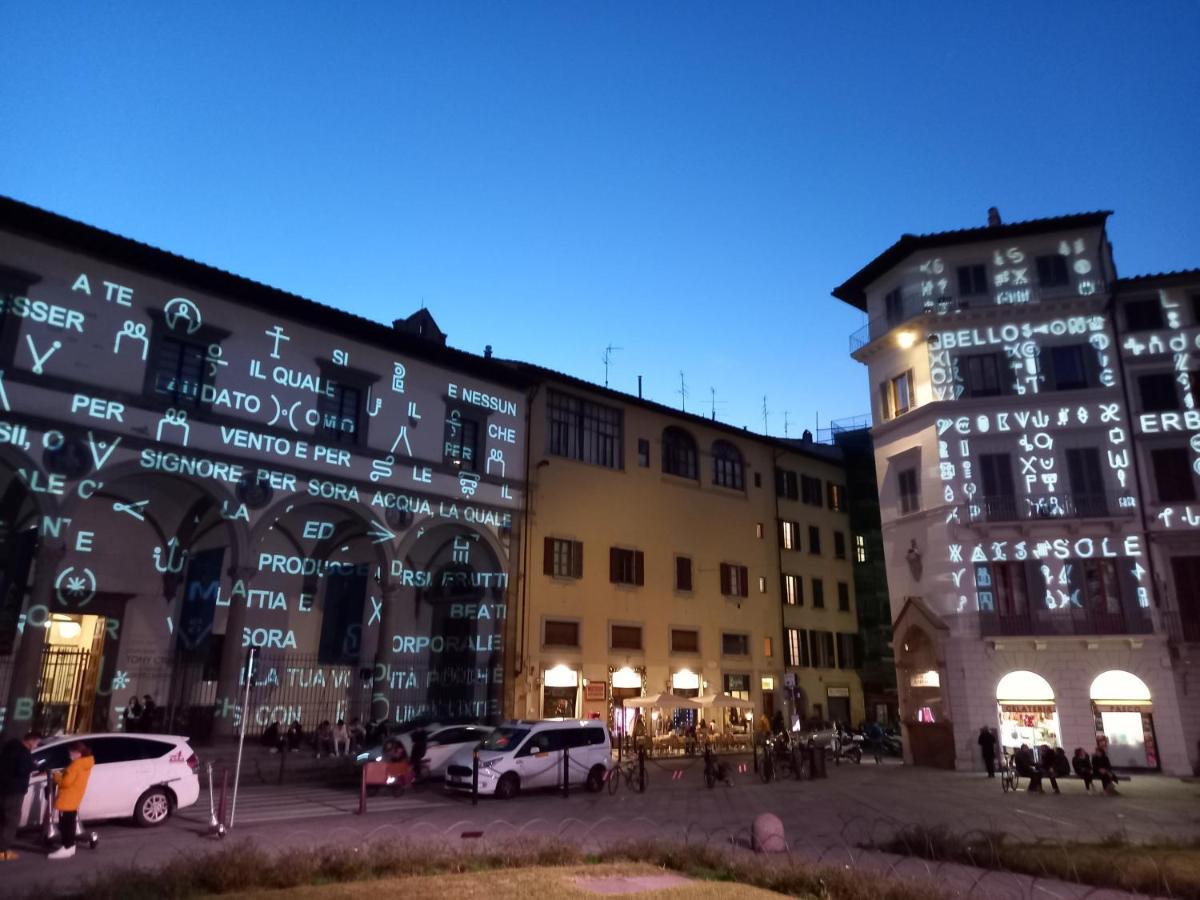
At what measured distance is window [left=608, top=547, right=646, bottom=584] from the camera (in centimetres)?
3100

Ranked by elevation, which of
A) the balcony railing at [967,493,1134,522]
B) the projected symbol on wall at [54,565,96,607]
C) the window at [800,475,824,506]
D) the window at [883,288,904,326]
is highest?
the window at [883,288,904,326]

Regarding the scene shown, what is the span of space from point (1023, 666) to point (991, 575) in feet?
9.91

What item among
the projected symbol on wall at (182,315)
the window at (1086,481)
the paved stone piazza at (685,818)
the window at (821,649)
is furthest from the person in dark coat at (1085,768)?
the projected symbol on wall at (182,315)

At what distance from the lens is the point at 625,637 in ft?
101

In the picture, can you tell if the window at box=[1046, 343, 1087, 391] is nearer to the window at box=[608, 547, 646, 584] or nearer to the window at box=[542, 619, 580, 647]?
the window at box=[608, 547, 646, 584]

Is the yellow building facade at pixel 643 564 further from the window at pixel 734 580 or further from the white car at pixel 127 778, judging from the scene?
the white car at pixel 127 778

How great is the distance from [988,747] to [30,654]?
25.5 metres

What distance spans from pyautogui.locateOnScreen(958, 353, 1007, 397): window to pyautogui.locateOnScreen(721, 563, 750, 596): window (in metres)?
12.2

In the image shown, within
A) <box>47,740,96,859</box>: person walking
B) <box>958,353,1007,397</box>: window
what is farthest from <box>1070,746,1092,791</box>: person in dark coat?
<box>47,740,96,859</box>: person walking

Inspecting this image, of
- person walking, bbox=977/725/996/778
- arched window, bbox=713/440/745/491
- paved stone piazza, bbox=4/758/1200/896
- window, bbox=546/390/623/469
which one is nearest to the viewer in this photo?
paved stone piazza, bbox=4/758/1200/896

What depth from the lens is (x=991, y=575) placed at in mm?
27391

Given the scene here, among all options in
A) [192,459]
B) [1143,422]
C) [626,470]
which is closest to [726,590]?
[626,470]

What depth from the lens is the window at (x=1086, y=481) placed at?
2684 cm

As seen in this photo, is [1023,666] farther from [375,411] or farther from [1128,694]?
[375,411]
